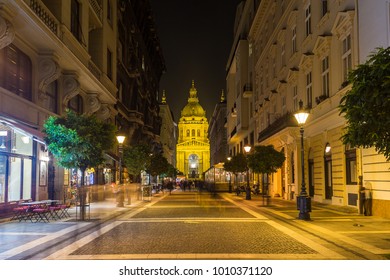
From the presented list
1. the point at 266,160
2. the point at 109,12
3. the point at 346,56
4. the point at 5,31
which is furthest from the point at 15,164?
the point at 109,12

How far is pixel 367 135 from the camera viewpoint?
10.9m

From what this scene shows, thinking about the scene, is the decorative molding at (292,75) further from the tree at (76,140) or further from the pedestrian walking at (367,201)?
the tree at (76,140)

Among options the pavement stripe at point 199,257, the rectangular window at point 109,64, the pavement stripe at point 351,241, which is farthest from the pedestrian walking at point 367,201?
the rectangular window at point 109,64

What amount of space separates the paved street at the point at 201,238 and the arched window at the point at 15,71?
18.3ft

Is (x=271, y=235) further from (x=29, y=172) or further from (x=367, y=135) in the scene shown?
(x=29, y=172)

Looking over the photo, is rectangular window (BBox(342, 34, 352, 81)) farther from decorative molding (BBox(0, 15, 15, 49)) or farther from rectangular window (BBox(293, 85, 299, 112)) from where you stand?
decorative molding (BBox(0, 15, 15, 49))

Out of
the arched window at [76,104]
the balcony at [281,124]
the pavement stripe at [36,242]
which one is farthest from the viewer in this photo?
A: the balcony at [281,124]

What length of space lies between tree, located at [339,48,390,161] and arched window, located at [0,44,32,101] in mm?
13584

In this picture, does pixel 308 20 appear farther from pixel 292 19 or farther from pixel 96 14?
pixel 96 14

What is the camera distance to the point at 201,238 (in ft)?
45.8

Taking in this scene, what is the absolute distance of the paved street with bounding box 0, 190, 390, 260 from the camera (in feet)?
37.0

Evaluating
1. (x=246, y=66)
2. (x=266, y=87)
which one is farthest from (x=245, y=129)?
(x=266, y=87)

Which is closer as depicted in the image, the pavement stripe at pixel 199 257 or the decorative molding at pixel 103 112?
the pavement stripe at pixel 199 257

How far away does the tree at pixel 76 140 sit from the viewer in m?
19.1
